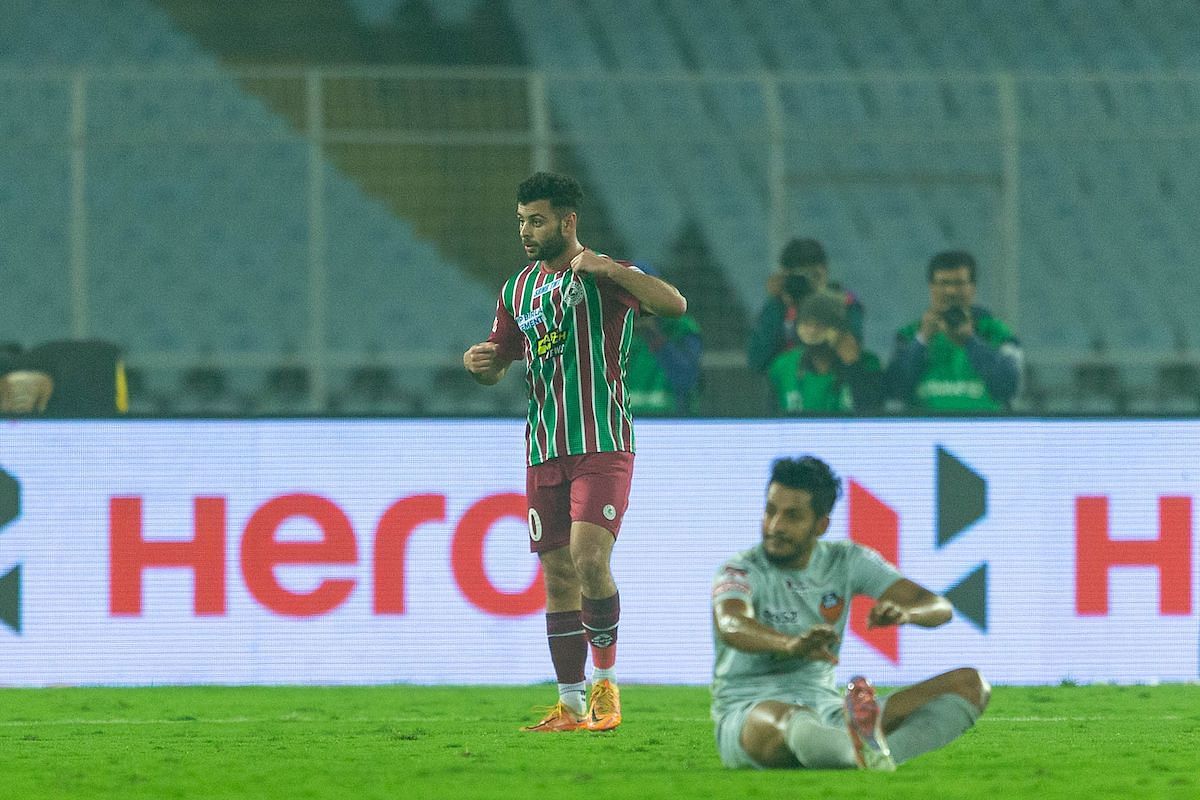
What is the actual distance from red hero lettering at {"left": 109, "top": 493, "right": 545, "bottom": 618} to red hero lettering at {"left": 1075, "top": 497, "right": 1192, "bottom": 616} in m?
2.32

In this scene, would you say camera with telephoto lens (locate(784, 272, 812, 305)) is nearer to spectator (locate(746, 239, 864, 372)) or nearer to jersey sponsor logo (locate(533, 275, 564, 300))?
spectator (locate(746, 239, 864, 372))

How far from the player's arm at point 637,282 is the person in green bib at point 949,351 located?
9.14 feet

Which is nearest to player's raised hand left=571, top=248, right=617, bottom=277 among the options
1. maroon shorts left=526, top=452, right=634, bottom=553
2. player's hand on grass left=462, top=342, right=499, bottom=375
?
player's hand on grass left=462, top=342, right=499, bottom=375

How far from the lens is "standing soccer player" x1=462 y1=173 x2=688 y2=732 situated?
21.5 ft

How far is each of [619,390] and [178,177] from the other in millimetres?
6763

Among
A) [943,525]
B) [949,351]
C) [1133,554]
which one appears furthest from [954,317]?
[1133,554]

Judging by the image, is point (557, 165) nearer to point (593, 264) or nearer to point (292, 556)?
point (292, 556)

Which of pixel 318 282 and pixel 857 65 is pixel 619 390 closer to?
pixel 318 282

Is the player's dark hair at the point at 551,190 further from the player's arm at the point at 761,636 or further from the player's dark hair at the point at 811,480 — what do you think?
the player's arm at the point at 761,636

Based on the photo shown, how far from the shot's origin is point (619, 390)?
6762 mm

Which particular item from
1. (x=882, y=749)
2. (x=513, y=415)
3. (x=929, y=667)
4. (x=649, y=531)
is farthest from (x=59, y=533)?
(x=882, y=749)

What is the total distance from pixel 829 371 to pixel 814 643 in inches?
168

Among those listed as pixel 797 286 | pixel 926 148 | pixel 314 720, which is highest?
pixel 926 148

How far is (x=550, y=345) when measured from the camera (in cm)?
670
